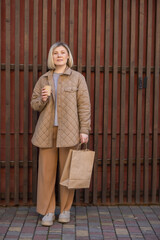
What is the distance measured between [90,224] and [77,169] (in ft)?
2.37

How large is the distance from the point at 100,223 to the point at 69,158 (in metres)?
0.91

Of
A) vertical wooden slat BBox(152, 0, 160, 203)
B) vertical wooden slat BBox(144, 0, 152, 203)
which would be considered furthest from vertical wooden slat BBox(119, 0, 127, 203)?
vertical wooden slat BBox(152, 0, 160, 203)

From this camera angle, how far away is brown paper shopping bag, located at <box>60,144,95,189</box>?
4.14 metres

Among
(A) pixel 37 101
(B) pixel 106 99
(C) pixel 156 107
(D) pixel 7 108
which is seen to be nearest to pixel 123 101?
(B) pixel 106 99

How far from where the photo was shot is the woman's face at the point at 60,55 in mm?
4336

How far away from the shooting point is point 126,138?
16.9ft

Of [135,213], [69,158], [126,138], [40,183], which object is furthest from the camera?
[126,138]

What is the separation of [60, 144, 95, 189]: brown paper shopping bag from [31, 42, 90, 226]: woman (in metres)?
0.17

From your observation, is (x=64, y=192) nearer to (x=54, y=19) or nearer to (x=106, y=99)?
(x=106, y=99)

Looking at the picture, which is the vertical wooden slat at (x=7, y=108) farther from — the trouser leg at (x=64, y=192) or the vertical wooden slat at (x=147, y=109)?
the vertical wooden slat at (x=147, y=109)

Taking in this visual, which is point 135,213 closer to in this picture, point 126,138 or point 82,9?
point 126,138

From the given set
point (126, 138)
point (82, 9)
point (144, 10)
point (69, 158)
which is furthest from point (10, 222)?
point (144, 10)

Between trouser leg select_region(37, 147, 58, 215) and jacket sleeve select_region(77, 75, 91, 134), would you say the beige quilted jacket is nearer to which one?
jacket sleeve select_region(77, 75, 91, 134)

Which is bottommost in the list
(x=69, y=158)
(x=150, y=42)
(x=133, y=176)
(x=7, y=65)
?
(x=133, y=176)
